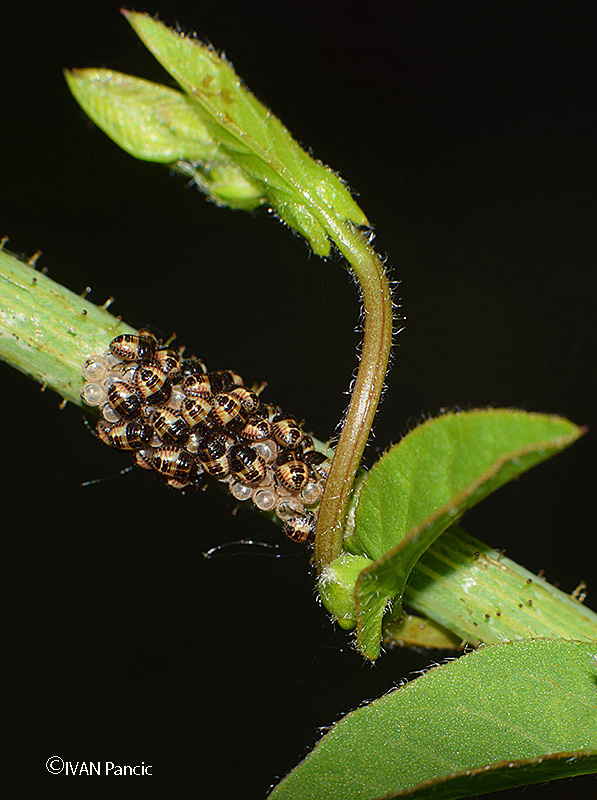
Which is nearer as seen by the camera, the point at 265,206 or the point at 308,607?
the point at 265,206

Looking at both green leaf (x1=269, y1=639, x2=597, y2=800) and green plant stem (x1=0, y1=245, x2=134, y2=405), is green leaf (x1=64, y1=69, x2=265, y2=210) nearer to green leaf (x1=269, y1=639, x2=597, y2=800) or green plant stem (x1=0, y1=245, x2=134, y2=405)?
green plant stem (x1=0, y1=245, x2=134, y2=405)

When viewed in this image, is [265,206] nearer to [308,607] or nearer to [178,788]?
[308,607]

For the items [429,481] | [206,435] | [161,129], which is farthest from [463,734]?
[161,129]

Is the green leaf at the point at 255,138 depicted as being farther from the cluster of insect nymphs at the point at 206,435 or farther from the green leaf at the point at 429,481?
the green leaf at the point at 429,481

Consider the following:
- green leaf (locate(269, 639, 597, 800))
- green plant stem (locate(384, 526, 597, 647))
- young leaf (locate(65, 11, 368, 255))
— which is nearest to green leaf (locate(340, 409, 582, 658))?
green leaf (locate(269, 639, 597, 800))

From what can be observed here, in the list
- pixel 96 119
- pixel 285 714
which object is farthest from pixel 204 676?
pixel 96 119
